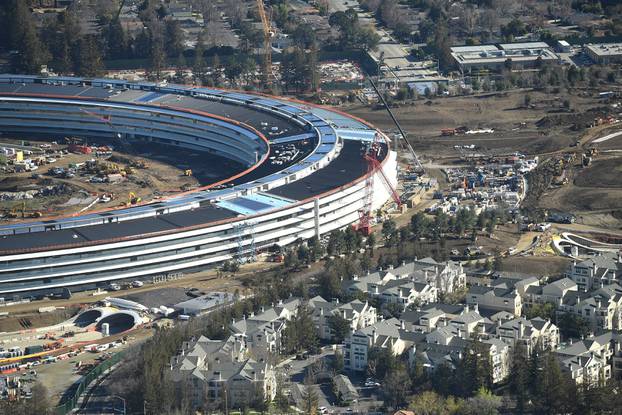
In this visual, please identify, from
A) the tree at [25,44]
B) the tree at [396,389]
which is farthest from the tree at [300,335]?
the tree at [25,44]

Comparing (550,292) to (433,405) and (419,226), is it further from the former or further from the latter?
(419,226)

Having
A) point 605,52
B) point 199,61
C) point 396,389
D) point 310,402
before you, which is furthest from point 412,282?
point 605,52

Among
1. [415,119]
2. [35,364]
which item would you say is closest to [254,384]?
[35,364]

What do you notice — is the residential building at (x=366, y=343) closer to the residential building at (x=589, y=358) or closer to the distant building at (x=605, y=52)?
the residential building at (x=589, y=358)

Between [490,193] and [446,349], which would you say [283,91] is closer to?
[490,193]

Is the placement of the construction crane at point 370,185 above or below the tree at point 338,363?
below
